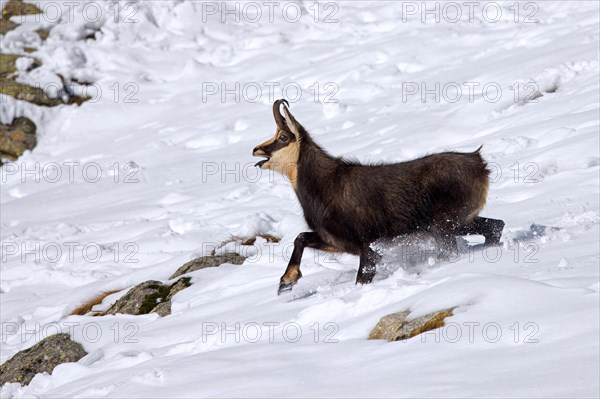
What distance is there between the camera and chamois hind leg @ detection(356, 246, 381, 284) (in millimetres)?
7137

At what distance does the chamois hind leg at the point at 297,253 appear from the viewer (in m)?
7.62

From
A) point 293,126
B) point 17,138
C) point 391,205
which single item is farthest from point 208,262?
point 17,138

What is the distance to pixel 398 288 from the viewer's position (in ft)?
20.7

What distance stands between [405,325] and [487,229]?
2.44 meters

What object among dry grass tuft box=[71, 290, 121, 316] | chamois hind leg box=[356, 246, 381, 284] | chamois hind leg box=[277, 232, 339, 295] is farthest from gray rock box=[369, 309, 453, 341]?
dry grass tuft box=[71, 290, 121, 316]

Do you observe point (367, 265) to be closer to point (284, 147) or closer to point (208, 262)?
point (284, 147)

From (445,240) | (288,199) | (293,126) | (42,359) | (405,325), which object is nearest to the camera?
(405,325)

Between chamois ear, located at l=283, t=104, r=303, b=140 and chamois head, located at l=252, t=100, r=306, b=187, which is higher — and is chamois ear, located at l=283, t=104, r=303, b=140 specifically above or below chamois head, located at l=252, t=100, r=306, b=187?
above

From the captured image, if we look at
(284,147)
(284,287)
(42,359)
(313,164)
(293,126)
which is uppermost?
(293,126)

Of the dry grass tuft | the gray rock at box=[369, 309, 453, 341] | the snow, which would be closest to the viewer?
the snow

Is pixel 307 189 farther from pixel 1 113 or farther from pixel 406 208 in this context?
pixel 1 113

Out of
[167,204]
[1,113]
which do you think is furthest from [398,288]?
[1,113]

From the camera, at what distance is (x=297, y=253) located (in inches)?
300

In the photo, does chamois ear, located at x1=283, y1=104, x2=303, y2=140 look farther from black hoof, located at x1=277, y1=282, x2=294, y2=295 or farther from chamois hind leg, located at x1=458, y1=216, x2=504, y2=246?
chamois hind leg, located at x1=458, y1=216, x2=504, y2=246
